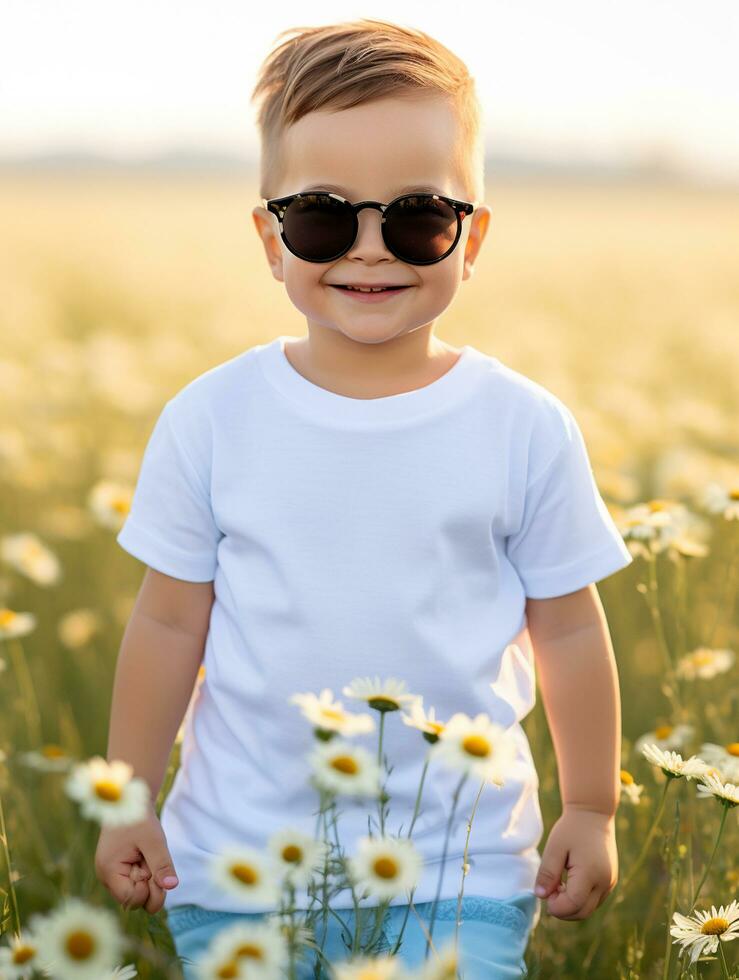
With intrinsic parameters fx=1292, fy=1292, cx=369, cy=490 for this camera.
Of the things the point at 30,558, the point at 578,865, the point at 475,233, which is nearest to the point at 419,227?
the point at 475,233

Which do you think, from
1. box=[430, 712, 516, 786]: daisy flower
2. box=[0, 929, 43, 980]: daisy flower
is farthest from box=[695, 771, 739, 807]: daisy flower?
box=[0, 929, 43, 980]: daisy flower

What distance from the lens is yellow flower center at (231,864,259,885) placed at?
1305 mm

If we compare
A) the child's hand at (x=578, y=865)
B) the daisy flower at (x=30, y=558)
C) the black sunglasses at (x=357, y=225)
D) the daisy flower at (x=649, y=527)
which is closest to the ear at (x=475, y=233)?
the black sunglasses at (x=357, y=225)

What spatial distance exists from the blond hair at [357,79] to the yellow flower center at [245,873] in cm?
98

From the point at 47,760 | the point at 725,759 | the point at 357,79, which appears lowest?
the point at 47,760

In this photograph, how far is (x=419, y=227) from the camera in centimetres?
175

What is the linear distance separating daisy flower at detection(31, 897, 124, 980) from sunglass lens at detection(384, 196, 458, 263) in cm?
94

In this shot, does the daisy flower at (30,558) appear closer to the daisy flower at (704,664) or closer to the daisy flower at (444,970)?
the daisy flower at (704,664)

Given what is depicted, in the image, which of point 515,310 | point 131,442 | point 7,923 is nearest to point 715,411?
point 131,442

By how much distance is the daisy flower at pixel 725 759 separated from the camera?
190 centimetres

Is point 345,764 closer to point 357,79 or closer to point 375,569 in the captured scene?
point 375,569

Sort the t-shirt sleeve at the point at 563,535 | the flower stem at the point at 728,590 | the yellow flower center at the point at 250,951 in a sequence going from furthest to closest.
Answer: the flower stem at the point at 728,590 < the t-shirt sleeve at the point at 563,535 < the yellow flower center at the point at 250,951

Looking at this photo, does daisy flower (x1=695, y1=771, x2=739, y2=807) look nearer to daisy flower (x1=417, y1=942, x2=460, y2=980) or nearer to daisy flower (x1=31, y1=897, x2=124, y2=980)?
daisy flower (x1=417, y1=942, x2=460, y2=980)

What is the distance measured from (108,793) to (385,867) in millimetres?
298
